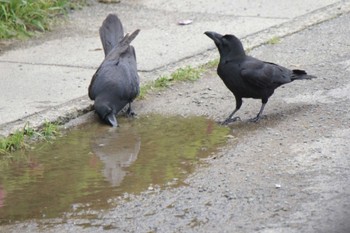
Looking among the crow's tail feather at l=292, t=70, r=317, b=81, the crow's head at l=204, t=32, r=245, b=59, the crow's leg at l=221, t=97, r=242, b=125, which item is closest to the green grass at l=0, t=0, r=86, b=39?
the crow's head at l=204, t=32, r=245, b=59

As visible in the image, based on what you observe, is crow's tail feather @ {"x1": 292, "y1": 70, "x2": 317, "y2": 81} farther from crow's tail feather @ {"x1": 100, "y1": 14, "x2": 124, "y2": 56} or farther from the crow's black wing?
crow's tail feather @ {"x1": 100, "y1": 14, "x2": 124, "y2": 56}

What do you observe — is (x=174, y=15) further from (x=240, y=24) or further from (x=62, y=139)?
(x=62, y=139)

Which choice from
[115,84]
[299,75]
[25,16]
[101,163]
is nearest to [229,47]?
[299,75]

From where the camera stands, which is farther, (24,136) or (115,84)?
(115,84)

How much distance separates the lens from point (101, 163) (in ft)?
20.2

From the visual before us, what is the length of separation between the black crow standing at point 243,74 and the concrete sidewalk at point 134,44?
1037mm

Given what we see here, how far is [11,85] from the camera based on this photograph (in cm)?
762

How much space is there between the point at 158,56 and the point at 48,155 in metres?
2.29

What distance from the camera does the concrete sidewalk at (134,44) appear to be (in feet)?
23.7

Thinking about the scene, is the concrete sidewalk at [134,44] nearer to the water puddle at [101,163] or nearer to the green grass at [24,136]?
the green grass at [24,136]

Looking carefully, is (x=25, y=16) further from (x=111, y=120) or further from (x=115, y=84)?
(x=111, y=120)

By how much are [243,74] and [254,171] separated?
1.19m

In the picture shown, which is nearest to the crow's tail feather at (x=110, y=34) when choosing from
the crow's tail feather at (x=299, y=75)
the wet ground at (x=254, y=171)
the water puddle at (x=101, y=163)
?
the wet ground at (x=254, y=171)

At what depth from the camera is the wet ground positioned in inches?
199
